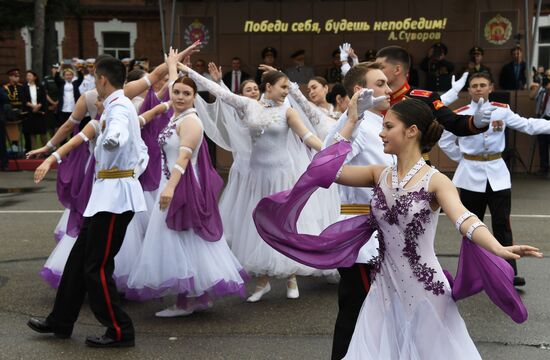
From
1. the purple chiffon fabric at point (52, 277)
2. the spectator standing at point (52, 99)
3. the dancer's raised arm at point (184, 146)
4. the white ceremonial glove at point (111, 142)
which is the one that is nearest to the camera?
the white ceremonial glove at point (111, 142)

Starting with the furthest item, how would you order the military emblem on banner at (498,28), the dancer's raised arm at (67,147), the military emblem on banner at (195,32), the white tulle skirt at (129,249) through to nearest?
the military emblem on banner at (195,32) → the military emblem on banner at (498,28) → the white tulle skirt at (129,249) → the dancer's raised arm at (67,147)

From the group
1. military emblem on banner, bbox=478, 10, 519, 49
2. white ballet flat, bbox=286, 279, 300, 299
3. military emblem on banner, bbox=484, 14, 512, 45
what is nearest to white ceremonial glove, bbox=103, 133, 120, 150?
white ballet flat, bbox=286, 279, 300, 299

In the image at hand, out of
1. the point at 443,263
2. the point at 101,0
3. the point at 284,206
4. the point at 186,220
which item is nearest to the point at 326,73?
the point at 443,263

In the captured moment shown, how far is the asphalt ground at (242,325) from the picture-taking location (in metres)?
5.57

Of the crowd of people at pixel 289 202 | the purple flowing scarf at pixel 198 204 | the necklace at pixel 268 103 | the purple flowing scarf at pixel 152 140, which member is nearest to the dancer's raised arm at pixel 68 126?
the crowd of people at pixel 289 202

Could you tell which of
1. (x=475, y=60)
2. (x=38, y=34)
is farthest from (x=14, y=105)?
(x=475, y=60)

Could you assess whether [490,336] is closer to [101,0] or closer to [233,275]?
[233,275]

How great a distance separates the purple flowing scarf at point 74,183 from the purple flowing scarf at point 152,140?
2.26 feet

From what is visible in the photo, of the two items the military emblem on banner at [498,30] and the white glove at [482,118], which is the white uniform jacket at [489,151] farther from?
the military emblem on banner at [498,30]

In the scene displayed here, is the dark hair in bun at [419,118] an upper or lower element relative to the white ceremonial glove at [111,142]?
upper

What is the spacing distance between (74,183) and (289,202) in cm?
308

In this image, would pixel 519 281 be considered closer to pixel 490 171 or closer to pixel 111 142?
pixel 490 171

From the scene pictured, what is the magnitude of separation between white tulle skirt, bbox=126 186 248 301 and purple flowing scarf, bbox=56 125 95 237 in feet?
2.27

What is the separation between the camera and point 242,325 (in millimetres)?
6246
